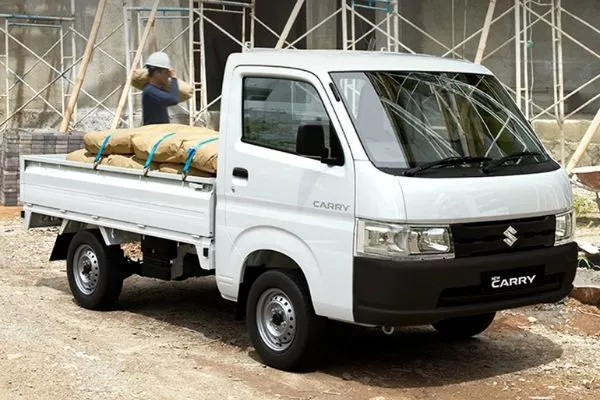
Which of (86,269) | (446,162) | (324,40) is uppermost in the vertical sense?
(324,40)

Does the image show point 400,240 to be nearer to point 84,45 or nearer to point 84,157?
point 84,157

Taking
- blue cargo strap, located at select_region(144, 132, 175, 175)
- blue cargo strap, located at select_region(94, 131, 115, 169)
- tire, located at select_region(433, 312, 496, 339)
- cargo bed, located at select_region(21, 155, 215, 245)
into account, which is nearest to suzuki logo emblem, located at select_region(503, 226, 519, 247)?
tire, located at select_region(433, 312, 496, 339)

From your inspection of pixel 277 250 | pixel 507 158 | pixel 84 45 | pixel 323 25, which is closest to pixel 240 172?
pixel 277 250

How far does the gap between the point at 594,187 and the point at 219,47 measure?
11719 millimetres

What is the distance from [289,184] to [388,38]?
29.5 ft

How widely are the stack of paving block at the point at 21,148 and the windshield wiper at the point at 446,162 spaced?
9.06 meters

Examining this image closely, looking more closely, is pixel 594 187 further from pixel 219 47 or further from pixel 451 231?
pixel 219 47

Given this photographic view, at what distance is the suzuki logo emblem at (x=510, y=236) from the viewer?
6266mm

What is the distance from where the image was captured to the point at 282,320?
6.66 metres

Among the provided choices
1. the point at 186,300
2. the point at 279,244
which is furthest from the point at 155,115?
the point at 279,244

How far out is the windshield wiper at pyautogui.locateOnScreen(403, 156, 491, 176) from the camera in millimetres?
6086

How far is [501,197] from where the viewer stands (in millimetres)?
6219

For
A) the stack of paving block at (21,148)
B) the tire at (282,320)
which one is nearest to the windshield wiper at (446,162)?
the tire at (282,320)

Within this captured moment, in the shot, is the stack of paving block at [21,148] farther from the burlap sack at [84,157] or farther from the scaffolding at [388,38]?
the burlap sack at [84,157]
